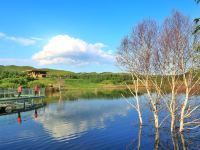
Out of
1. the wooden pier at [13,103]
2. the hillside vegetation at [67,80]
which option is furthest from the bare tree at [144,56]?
the hillside vegetation at [67,80]

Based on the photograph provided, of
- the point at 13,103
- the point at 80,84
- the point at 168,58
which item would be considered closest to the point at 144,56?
the point at 168,58

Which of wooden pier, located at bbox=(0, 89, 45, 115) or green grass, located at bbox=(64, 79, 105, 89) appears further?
green grass, located at bbox=(64, 79, 105, 89)

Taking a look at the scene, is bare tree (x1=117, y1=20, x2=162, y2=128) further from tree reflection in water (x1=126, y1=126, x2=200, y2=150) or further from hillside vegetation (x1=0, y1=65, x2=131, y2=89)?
hillside vegetation (x1=0, y1=65, x2=131, y2=89)

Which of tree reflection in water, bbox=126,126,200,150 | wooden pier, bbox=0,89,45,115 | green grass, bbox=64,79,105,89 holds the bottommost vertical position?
tree reflection in water, bbox=126,126,200,150

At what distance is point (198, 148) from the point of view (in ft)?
82.4

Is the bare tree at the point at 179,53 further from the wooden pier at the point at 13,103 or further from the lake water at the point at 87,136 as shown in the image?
the wooden pier at the point at 13,103

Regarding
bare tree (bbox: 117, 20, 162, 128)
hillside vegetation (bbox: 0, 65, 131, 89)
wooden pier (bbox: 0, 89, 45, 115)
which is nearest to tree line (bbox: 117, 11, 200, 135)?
bare tree (bbox: 117, 20, 162, 128)

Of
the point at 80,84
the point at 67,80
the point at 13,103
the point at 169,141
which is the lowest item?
the point at 169,141

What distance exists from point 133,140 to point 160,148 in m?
3.77

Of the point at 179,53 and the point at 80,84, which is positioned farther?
the point at 80,84

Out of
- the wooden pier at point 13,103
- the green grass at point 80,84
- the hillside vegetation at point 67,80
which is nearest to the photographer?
the wooden pier at point 13,103

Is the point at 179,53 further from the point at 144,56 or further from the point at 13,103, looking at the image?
the point at 13,103

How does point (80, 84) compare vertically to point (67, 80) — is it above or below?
below

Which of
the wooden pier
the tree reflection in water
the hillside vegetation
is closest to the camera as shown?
the tree reflection in water
